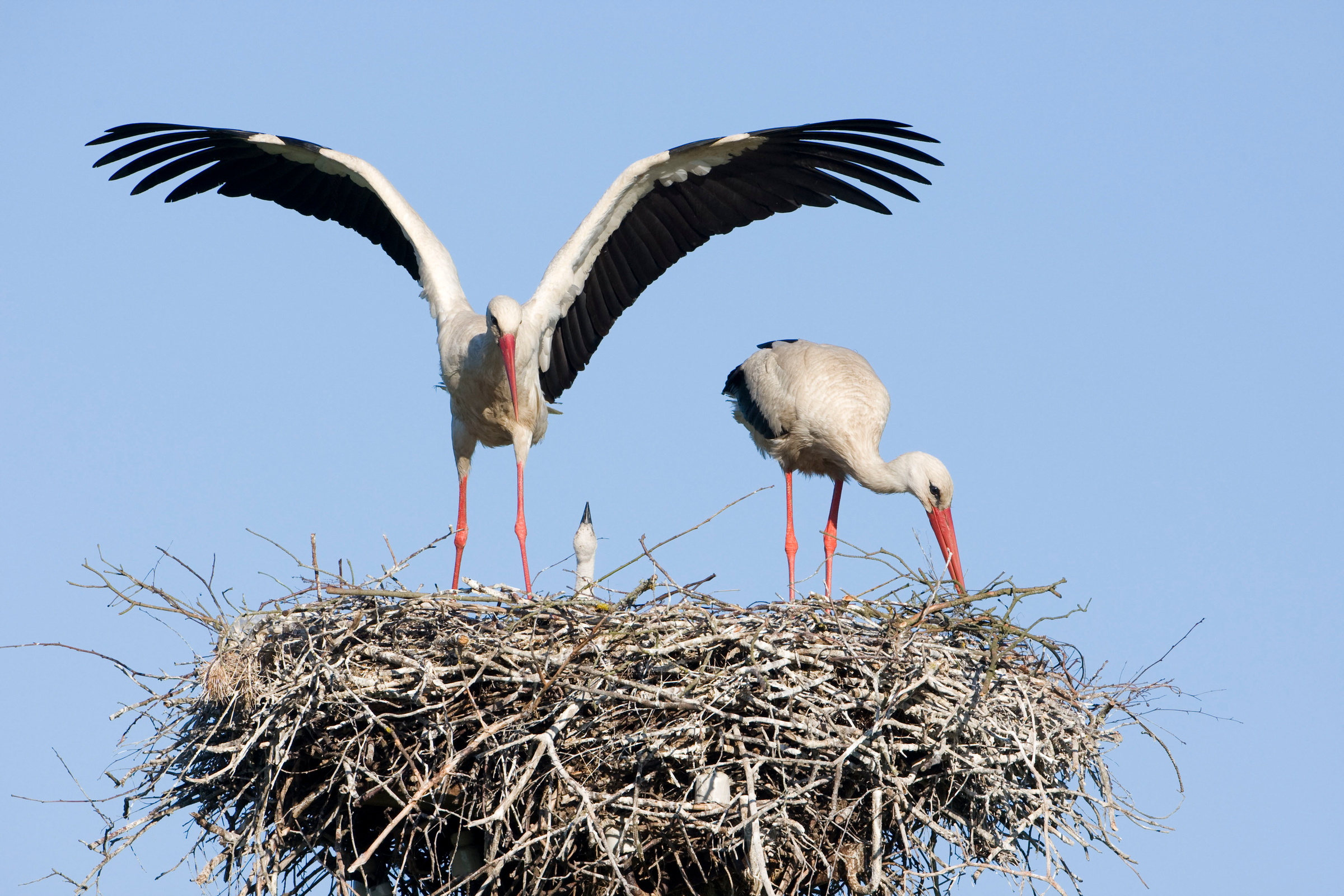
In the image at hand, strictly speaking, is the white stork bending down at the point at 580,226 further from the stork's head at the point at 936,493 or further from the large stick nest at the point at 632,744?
the large stick nest at the point at 632,744

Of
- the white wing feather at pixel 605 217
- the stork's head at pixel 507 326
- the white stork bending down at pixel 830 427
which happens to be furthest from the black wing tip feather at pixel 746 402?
the stork's head at pixel 507 326

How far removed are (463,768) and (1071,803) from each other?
2106 millimetres

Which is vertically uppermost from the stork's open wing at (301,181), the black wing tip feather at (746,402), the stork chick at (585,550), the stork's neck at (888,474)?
the stork's open wing at (301,181)

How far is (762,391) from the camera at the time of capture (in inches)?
313

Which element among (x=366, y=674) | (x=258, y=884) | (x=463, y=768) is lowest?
(x=258, y=884)

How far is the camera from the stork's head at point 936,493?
7137 mm

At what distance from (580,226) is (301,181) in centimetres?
191

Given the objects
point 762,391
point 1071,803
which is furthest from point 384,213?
point 1071,803

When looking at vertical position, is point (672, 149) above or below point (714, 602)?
above

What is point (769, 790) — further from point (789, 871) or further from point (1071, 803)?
point (1071, 803)

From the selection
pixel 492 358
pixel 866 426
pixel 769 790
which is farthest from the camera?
pixel 866 426

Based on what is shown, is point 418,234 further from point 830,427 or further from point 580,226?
point 830,427

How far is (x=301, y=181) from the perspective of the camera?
7.95 meters

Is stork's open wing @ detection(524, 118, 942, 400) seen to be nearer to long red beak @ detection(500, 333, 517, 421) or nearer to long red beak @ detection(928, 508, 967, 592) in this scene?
long red beak @ detection(500, 333, 517, 421)
